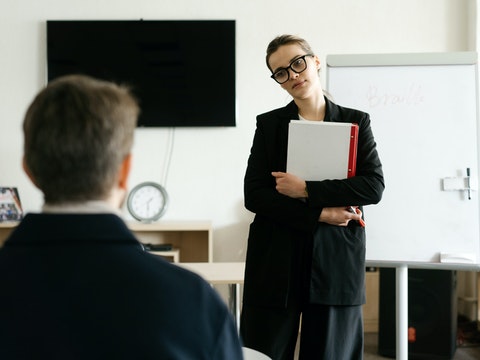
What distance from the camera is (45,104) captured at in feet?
2.41

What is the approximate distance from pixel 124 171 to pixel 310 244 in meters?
1.01

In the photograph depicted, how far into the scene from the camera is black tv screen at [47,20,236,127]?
4.19 m

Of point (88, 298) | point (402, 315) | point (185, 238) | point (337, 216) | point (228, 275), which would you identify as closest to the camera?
point (88, 298)

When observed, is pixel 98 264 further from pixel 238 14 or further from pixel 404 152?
pixel 238 14

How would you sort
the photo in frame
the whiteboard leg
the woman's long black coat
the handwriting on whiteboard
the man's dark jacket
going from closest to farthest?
the man's dark jacket
the woman's long black coat
the whiteboard leg
the handwriting on whiteboard
the photo in frame

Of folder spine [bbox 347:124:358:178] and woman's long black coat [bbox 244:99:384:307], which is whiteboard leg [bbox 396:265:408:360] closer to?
woman's long black coat [bbox 244:99:384:307]

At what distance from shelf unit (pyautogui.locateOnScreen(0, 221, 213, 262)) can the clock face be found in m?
0.10

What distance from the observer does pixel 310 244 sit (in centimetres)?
170

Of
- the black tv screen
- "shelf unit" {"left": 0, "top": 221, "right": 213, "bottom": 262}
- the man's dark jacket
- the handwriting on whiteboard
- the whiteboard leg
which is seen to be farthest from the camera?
the black tv screen

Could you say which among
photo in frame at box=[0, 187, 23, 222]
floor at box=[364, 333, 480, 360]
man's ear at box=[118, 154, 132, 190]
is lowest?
floor at box=[364, 333, 480, 360]

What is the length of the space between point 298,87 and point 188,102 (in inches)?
98.9

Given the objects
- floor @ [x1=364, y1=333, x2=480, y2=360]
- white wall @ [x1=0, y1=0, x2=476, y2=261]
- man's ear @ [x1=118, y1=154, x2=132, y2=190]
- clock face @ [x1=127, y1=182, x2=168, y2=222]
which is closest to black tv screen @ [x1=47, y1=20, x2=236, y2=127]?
white wall @ [x1=0, y1=0, x2=476, y2=261]

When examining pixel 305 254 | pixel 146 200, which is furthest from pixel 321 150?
pixel 146 200

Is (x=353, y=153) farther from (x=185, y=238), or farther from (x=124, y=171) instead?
(x=185, y=238)
